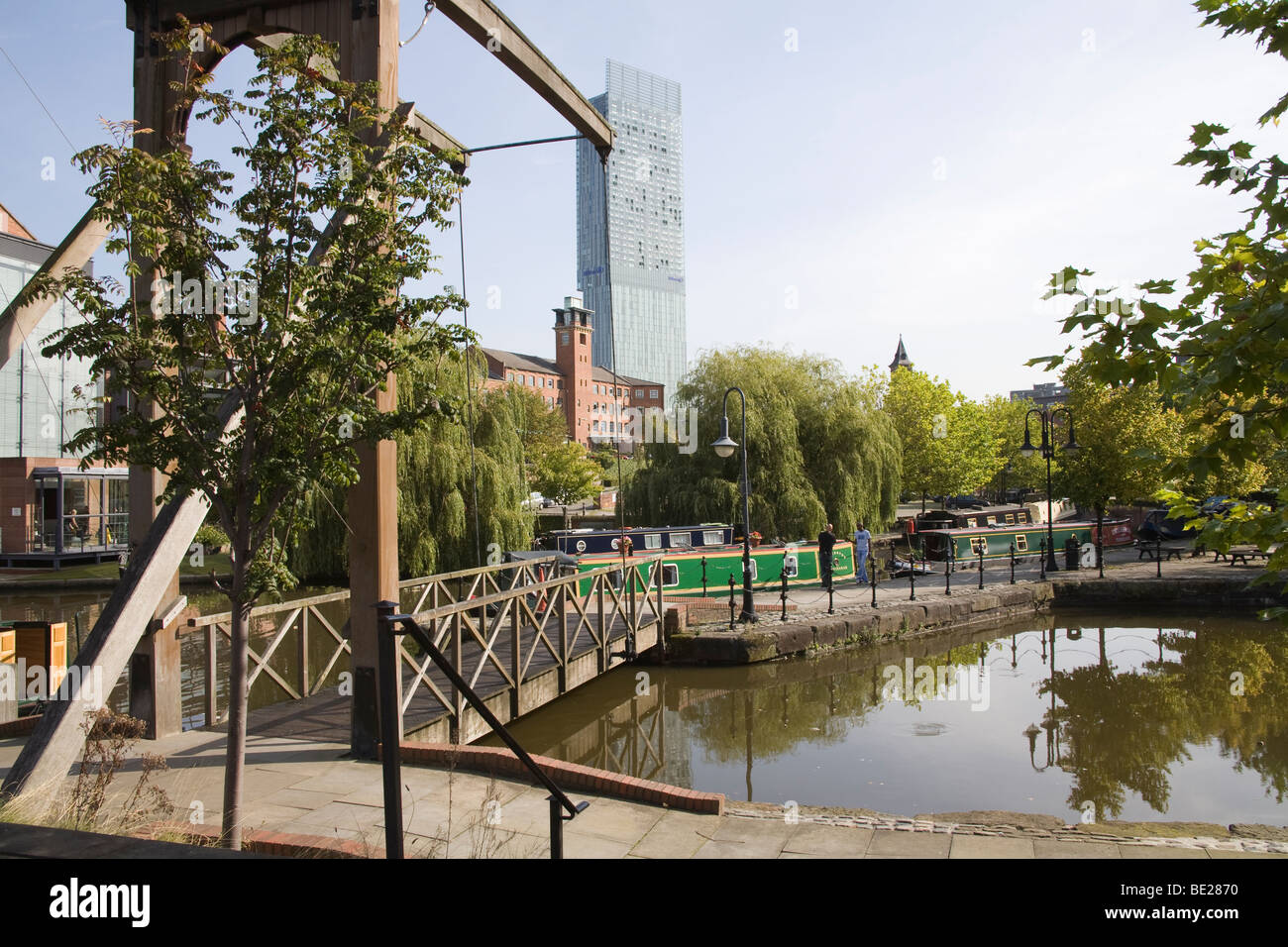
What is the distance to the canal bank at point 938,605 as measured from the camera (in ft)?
51.5

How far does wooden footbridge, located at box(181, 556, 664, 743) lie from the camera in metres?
8.16

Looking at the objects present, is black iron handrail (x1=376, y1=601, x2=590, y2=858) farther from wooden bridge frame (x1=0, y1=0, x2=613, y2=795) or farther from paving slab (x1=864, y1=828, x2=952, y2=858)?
wooden bridge frame (x1=0, y1=0, x2=613, y2=795)

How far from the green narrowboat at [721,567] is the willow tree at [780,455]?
3826 millimetres

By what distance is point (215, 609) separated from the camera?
68.2 feet

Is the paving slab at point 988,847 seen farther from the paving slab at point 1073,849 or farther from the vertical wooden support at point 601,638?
the vertical wooden support at point 601,638

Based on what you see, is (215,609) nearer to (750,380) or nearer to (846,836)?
(750,380)

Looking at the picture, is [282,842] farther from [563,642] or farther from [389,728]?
[563,642]

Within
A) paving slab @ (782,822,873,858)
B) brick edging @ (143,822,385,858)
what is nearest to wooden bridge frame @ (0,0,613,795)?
brick edging @ (143,822,385,858)

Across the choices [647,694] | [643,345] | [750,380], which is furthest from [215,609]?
[643,345]

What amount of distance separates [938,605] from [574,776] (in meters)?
14.1

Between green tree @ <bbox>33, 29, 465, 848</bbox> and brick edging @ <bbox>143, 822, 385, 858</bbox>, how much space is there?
20 cm

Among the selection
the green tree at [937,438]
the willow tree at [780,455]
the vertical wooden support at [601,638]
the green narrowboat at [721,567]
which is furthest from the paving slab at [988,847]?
the green tree at [937,438]

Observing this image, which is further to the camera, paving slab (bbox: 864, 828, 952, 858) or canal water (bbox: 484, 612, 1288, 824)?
canal water (bbox: 484, 612, 1288, 824)
